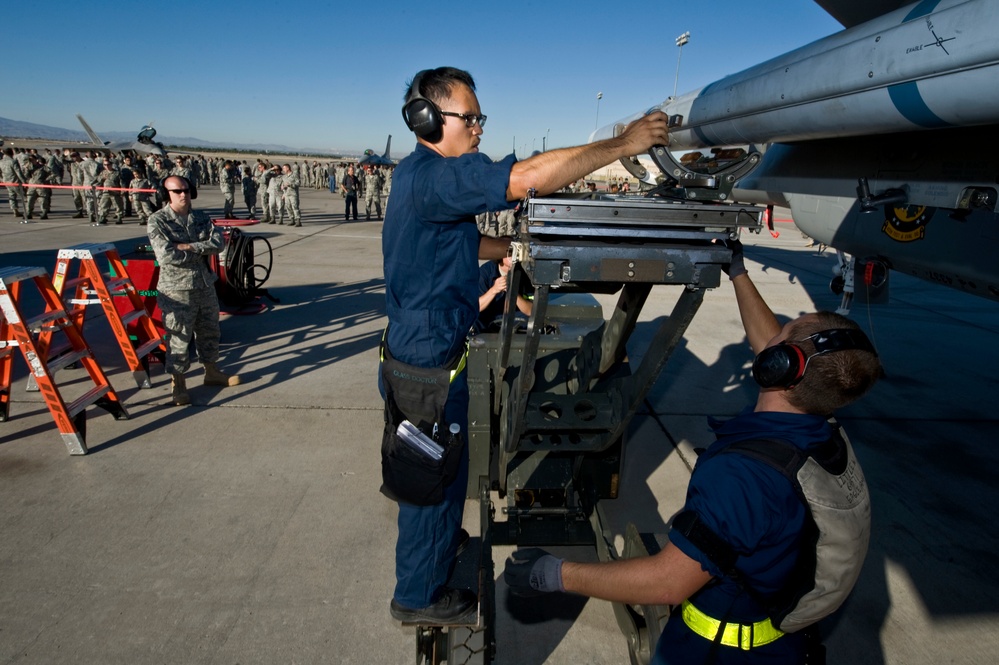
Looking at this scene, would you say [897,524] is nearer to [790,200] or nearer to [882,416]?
[882,416]

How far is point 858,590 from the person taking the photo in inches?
125

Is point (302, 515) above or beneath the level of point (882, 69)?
beneath

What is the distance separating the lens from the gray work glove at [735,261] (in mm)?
1631

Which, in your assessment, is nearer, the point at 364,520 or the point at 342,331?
the point at 364,520

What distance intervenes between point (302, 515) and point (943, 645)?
3.53 meters

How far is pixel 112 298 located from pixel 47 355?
1.00m

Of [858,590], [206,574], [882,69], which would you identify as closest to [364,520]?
[206,574]

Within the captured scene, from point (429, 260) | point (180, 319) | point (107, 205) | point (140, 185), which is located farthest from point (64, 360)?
point (107, 205)

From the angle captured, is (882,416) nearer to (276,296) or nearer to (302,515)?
(302,515)

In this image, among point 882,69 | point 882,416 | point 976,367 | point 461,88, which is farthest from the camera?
point 976,367

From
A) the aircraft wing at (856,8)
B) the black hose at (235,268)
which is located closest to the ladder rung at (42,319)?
the black hose at (235,268)

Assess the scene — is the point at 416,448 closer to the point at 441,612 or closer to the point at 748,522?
the point at 441,612

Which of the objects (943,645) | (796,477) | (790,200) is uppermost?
(790,200)

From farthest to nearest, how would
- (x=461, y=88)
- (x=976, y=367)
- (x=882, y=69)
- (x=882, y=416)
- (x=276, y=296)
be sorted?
1. (x=276, y=296)
2. (x=976, y=367)
3. (x=882, y=416)
4. (x=882, y=69)
5. (x=461, y=88)
